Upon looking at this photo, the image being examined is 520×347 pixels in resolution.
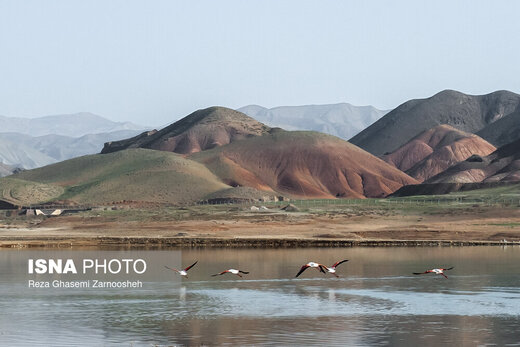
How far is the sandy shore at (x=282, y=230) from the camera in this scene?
10281cm

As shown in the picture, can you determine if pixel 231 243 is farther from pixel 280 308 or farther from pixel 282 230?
pixel 280 308

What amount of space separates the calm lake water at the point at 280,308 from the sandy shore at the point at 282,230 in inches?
993

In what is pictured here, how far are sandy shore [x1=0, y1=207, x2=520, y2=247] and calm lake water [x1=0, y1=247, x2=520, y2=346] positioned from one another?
25.2 m

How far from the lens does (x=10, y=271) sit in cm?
7062

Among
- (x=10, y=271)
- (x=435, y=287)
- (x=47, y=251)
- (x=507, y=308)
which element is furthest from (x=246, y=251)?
(x=507, y=308)

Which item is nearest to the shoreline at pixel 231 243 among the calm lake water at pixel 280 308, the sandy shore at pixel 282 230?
the sandy shore at pixel 282 230

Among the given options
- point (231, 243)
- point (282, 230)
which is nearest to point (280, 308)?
point (231, 243)

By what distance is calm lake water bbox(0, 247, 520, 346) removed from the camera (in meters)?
38.2

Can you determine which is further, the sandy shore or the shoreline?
the sandy shore

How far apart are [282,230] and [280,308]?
77.2 metres

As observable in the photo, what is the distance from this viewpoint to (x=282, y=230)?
124750 mm

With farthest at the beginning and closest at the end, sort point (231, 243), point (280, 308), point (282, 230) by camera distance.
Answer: point (282, 230) < point (231, 243) < point (280, 308)

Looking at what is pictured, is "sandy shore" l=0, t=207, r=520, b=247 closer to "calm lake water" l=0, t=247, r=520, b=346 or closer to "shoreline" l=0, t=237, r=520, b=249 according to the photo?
"shoreline" l=0, t=237, r=520, b=249

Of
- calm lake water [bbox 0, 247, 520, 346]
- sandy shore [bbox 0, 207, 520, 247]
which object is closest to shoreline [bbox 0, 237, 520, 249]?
sandy shore [bbox 0, 207, 520, 247]
